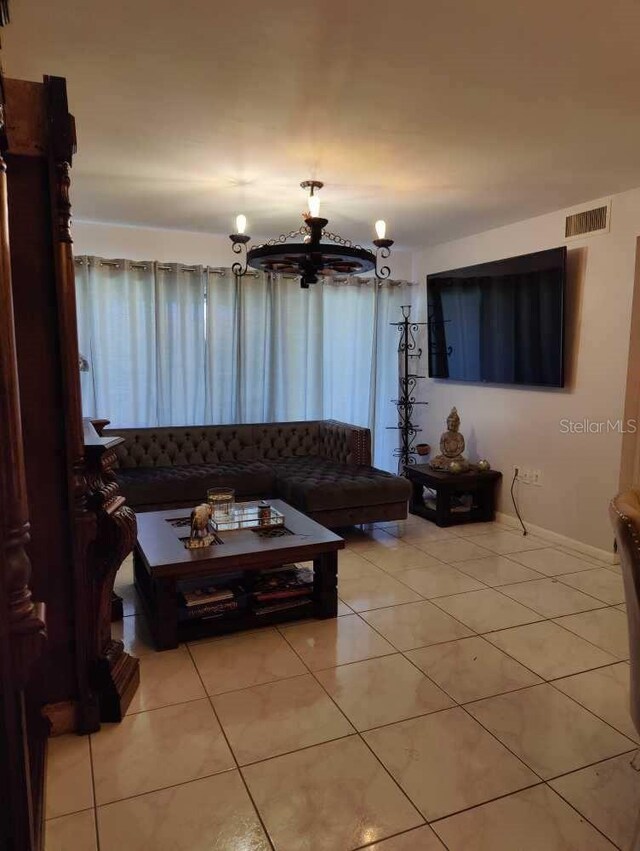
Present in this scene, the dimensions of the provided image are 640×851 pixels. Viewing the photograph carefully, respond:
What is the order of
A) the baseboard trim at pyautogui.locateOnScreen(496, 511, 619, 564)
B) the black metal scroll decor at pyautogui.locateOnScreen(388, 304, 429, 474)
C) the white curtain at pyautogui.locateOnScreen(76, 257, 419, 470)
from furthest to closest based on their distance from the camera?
the black metal scroll decor at pyautogui.locateOnScreen(388, 304, 429, 474) < the white curtain at pyautogui.locateOnScreen(76, 257, 419, 470) < the baseboard trim at pyautogui.locateOnScreen(496, 511, 619, 564)

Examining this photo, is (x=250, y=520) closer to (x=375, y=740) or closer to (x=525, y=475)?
(x=375, y=740)

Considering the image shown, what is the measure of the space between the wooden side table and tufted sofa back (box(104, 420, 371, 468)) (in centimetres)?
55

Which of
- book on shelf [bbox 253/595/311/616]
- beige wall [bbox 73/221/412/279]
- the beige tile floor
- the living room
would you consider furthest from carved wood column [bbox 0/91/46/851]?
beige wall [bbox 73/221/412/279]

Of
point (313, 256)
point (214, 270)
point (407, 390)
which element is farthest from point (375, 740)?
point (407, 390)

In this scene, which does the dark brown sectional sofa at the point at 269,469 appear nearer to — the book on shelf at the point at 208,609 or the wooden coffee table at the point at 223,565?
the wooden coffee table at the point at 223,565

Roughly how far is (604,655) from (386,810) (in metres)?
1.43

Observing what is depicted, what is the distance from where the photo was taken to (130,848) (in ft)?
5.15

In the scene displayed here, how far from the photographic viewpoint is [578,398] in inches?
157

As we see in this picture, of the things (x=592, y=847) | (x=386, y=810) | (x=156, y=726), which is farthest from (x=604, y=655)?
(x=156, y=726)

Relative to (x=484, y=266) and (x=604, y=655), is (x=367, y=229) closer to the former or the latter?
(x=484, y=266)

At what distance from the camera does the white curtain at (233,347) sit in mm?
4738

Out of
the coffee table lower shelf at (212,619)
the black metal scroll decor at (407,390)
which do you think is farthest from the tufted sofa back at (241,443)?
the coffee table lower shelf at (212,619)

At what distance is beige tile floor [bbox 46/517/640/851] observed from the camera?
1644mm

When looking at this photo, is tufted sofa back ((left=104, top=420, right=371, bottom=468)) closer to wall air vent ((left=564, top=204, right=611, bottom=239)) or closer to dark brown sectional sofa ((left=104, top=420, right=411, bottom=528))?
dark brown sectional sofa ((left=104, top=420, right=411, bottom=528))
